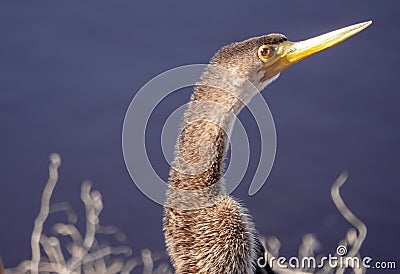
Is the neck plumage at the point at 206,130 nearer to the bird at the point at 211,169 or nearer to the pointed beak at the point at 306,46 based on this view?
the bird at the point at 211,169

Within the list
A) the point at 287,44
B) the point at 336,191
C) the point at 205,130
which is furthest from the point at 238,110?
the point at 336,191

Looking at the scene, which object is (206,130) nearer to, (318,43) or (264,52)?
(264,52)

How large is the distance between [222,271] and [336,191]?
4.07 ft

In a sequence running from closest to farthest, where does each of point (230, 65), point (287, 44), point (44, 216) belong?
point (230, 65) < point (287, 44) < point (44, 216)

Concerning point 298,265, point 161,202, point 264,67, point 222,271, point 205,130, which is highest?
point 264,67

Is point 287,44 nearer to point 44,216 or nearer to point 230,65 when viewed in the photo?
point 230,65

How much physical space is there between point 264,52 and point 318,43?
205 millimetres

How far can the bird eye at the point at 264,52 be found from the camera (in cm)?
189

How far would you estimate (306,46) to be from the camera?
202 centimetres

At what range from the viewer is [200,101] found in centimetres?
186

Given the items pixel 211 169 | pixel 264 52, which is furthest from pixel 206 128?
pixel 264 52

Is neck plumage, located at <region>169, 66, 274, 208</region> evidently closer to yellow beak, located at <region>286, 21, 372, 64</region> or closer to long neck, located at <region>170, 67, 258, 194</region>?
long neck, located at <region>170, 67, 258, 194</region>

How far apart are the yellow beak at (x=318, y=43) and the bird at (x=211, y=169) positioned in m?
0.08

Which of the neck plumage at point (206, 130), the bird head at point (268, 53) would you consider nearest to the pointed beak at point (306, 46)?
the bird head at point (268, 53)
